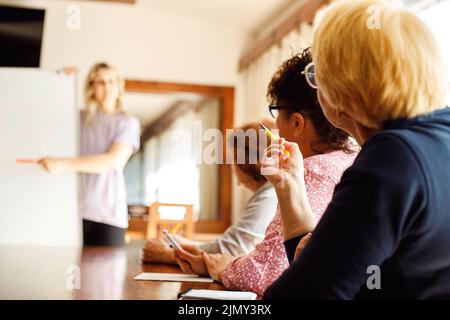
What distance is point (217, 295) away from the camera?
41.1 inches

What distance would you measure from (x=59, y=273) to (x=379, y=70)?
40.7 inches

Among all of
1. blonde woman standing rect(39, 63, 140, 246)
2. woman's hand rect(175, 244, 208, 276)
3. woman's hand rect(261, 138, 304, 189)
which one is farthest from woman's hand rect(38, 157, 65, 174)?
woman's hand rect(261, 138, 304, 189)

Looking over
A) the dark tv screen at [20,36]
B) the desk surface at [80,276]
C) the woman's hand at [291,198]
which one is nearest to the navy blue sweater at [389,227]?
the woman's hand at [291,198]

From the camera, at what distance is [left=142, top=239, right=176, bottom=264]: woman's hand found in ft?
5.41

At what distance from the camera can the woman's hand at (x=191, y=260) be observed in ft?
4.60

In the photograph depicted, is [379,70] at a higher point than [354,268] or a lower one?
higher

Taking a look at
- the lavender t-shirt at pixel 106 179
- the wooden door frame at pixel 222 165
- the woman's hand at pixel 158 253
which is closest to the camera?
the woman's hand at pixel 158 253

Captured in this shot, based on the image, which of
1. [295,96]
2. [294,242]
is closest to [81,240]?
[295,96]

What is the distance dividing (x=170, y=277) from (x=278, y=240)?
0.37 m

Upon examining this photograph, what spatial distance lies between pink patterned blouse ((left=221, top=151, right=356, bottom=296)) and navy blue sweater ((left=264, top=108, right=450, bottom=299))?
422 millimetres

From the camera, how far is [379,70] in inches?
25.7

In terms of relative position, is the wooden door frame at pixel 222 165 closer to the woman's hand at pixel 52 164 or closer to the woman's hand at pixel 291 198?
the woman's hand at pixel 52 164

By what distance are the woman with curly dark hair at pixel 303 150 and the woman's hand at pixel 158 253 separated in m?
0.34
